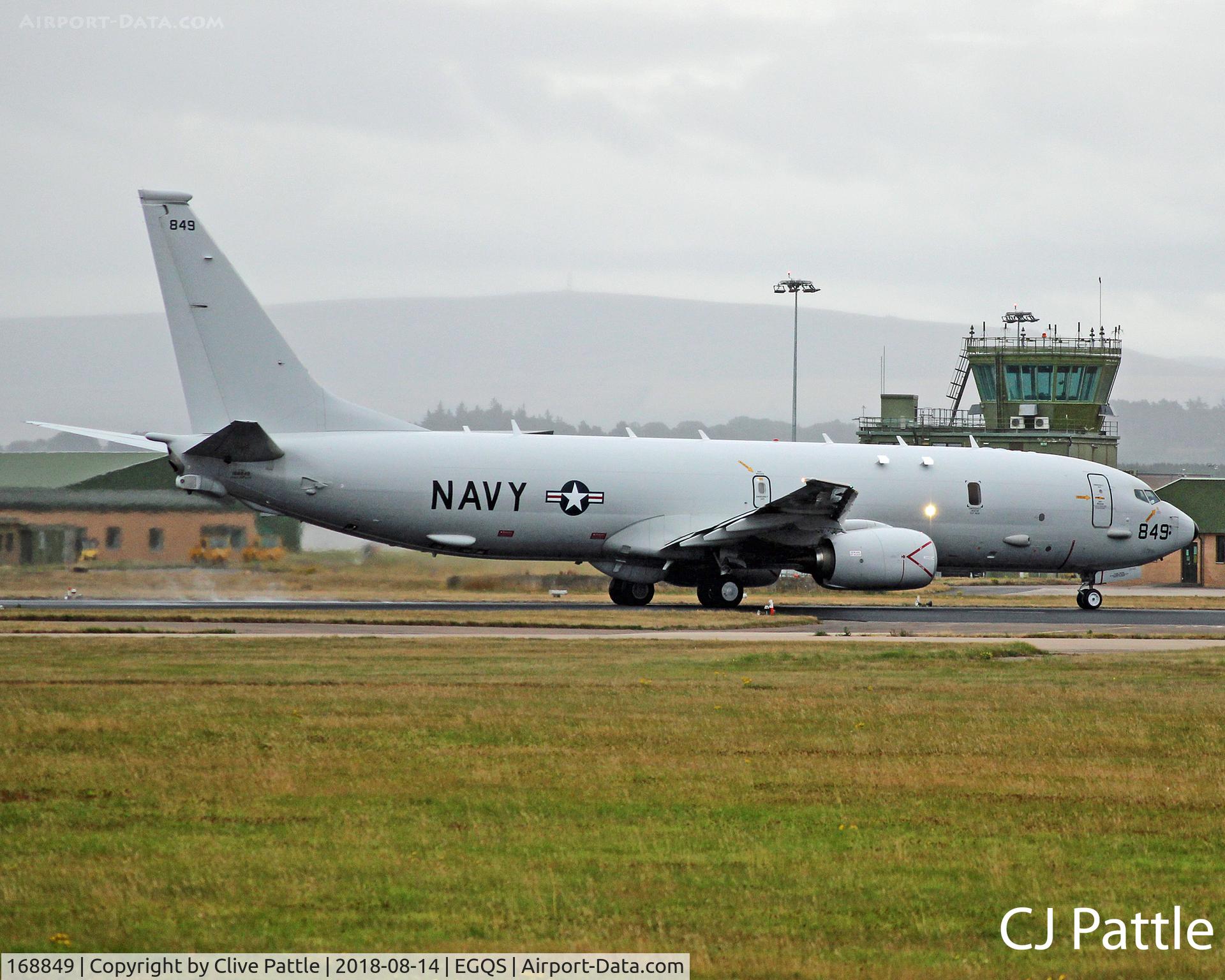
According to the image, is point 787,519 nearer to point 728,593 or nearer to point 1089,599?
point 728,593

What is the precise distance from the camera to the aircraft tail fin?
105 feet

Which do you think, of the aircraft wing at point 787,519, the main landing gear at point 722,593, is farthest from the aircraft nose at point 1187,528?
the main landing gear at point 722,593

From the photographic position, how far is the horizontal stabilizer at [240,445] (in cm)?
3138

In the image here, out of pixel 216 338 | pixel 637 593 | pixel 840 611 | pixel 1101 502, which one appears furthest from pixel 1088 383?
pixel 216 338

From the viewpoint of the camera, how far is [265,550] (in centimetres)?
3578

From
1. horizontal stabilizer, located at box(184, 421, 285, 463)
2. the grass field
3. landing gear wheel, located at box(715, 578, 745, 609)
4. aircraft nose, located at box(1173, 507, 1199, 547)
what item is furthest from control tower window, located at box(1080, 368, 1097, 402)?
the grass field

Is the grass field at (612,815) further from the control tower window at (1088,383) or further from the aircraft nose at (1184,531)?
the control tower window at (1088,383)

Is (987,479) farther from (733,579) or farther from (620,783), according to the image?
(620,783)

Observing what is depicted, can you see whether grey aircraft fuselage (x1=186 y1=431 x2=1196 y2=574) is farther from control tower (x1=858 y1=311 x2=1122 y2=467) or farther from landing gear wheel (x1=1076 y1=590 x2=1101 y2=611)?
control tower (x1=858 y1=311 x2=1122 y2=467)

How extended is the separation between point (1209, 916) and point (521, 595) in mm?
34355

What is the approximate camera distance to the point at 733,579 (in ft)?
119

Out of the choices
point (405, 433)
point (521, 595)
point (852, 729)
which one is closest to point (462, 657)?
point (852, 729)

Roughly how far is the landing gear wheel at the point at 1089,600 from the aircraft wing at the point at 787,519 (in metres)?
8.20

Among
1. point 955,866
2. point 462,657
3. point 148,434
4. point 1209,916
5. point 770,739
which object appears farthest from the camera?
point 148,434
